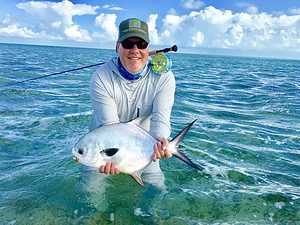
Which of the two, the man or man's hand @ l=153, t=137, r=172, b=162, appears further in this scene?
the man

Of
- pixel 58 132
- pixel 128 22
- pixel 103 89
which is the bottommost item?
pixel 58 132

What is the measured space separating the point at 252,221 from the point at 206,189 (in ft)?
3.18

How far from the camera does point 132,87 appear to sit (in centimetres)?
447

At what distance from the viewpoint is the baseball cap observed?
13.2 ft

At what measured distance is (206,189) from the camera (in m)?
4.98

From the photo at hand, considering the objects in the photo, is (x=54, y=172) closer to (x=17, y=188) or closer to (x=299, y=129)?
(x=17, y=188)

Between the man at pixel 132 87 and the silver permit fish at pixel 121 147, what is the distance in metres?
0.43

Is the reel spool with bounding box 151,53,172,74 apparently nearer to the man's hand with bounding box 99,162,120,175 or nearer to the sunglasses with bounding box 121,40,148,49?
the sunglasses with bounding box 121,40,148,49

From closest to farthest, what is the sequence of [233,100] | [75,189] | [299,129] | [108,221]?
1. [108,221]
2. [75,189]
3. [299,129]
4. [233,100]

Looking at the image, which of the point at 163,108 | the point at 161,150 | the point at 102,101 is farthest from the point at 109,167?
the point at 163,108

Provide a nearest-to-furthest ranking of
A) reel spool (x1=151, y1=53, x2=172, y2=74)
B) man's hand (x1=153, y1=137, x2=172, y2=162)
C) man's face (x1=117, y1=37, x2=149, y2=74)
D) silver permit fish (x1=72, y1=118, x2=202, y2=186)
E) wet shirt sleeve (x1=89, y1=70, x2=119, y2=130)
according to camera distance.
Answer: silver permit fish (x1=72, y1=118, x2=202, y2=186) → man's hand (x1=153, y1=137, x2=172, y2=162) → man's face (x1=117, y1=37, x2=149, y2=74) → wet shirt sleeve (x1=89, y1=70, x2=119, y2=130) → reel spool (x1=151, y1=53, x2=172, y2=74)

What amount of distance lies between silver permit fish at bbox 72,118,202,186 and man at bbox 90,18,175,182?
427 mm

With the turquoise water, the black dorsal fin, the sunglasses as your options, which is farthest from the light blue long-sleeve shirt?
the turquoise water

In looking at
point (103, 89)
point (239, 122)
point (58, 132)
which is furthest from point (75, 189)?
point (239, 122)
